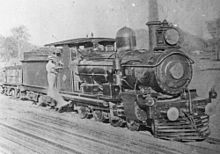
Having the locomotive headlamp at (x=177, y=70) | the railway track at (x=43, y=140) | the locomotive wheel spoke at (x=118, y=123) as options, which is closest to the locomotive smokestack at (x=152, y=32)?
the locomotive headlamp at (x=177, y=70)

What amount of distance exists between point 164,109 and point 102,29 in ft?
3.98

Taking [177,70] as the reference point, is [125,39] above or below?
above

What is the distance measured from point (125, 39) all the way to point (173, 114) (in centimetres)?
120

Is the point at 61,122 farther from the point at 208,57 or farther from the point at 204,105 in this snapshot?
the point at 208,57

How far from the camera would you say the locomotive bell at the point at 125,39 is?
3.52 metres

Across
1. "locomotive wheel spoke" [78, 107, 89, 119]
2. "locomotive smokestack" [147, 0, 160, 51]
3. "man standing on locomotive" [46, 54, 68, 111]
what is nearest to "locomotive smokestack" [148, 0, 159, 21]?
"locomotive smokestack" [147, 0, 160, 51]

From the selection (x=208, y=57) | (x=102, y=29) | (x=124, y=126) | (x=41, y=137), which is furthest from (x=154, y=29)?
(x=41, y=137)

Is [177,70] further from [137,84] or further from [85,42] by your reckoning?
[85,42]

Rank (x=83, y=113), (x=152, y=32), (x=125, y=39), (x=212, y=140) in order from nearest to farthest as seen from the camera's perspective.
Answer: (x=212, y=140)
(x=152, y=32)
(x=125, y=39)
(x=83, y=113)

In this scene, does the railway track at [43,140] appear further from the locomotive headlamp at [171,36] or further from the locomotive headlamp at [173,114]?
the locomotive headlamp at [171,36]

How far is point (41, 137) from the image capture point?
11.3 feet

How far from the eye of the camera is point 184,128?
2.98 metres

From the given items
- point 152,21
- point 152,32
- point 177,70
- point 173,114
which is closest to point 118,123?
point 173,114

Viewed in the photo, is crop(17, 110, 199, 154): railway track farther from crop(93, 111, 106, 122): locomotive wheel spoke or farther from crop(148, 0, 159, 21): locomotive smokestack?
crop(148, 0, 159, 21): locomotive smokestack
